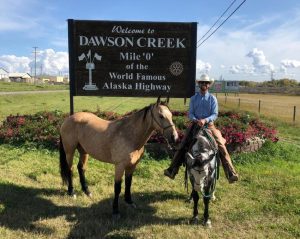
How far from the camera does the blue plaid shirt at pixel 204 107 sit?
21.5 feet

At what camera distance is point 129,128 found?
673 centimetres

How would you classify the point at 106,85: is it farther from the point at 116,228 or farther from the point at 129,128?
the point at 116,228

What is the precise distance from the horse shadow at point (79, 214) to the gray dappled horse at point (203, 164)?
2.44 feet

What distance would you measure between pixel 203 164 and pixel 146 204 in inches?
74.2

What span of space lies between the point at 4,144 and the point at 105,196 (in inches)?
211

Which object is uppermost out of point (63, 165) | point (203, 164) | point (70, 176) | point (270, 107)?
point (203, 164)

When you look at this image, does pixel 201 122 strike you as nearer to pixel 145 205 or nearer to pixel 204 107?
pixel 204 107

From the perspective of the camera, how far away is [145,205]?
23.9 feet

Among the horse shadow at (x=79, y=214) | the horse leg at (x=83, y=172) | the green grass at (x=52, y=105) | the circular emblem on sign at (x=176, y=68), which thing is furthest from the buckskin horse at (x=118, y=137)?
the green grass at (x=52, y=105)

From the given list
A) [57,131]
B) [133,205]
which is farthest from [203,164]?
[57,131]

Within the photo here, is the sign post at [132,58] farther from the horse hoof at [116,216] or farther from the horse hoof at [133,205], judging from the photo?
the horse hoof at [116,216]

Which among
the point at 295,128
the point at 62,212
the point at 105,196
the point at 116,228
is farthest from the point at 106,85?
the point at 295,128

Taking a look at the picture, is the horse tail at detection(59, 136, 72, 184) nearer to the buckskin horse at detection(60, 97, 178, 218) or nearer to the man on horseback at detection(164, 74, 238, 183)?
the buckskin horse at detection(60, 97, 178, 218)

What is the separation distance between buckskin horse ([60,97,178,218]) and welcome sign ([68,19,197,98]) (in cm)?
245
